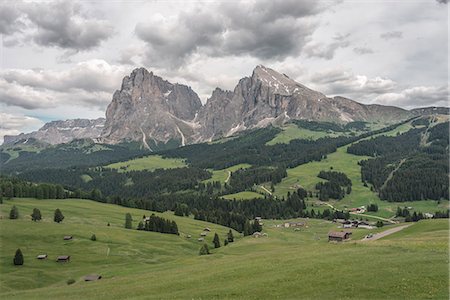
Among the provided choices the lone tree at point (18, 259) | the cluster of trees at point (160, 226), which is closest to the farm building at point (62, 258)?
the lone tree at point (18, 259)

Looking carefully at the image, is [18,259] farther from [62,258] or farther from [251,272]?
[251,272]

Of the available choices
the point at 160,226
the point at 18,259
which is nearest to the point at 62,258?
the point at 18,259

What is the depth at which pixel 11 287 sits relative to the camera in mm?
81000

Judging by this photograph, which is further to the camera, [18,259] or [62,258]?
[62,258]

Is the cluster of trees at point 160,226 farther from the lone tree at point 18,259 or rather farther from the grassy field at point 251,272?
the lone tree at point 18,259

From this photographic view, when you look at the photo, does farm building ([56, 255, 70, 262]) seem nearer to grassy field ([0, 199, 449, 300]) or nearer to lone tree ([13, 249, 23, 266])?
grassy field ([0, 199, 449, 300])

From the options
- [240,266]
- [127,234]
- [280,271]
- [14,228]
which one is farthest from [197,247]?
[280,271]

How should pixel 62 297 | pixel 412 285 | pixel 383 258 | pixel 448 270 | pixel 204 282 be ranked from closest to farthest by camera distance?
pixel 412 285
pixel 448 270
pixel 383 258
pixel 204 282
pixel 62 297

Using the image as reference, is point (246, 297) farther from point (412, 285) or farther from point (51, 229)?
point (51, 229)

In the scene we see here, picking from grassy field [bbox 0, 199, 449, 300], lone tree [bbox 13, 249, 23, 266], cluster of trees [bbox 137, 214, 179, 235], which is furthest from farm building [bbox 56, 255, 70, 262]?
cluster of trees [bbox 137, 214, 179, 235]

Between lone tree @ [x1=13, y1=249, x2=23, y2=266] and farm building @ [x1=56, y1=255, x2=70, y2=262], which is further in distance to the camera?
farm building @ [x1=56, y1=255, x2=70, y2=262]

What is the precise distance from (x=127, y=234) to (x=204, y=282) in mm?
96404

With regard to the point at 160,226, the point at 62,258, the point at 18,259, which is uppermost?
the point at 18,259

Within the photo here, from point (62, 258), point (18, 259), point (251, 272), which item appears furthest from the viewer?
point (62, 258)
